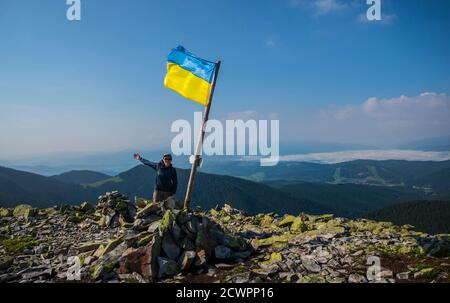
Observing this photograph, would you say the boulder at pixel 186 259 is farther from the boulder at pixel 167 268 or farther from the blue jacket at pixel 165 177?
the blue jacket at pixel 165 177

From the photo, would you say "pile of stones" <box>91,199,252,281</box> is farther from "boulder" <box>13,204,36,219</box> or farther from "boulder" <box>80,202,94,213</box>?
"boulder" <box>13,204,36,219</box>

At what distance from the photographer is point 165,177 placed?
784 inches

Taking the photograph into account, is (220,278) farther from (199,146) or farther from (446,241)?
(446,241)

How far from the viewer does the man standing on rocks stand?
1970cm

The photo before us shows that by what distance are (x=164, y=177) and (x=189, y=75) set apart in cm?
654

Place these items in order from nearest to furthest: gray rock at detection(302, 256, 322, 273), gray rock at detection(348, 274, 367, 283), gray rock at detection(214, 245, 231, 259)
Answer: gray rock at detection(348, 274, 367, 283), gray rock at detection(302, 256, 322, 273), gray rock at detection(214, 245, 231, 259)

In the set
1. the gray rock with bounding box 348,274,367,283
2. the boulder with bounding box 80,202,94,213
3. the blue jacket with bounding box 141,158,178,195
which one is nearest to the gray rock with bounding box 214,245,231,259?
the gray rock with bounding box 348,274,367,283

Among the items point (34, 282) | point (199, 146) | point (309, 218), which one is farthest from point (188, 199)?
point (309, 218)

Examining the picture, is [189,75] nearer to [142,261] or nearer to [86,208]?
[142,261]

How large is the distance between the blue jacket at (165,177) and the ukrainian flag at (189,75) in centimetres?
489

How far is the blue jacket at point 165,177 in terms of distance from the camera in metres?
19.8

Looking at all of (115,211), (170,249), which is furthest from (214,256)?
(115,211)

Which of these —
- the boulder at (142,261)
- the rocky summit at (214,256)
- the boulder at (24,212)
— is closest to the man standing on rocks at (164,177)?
the rocky summit at (214,256)
